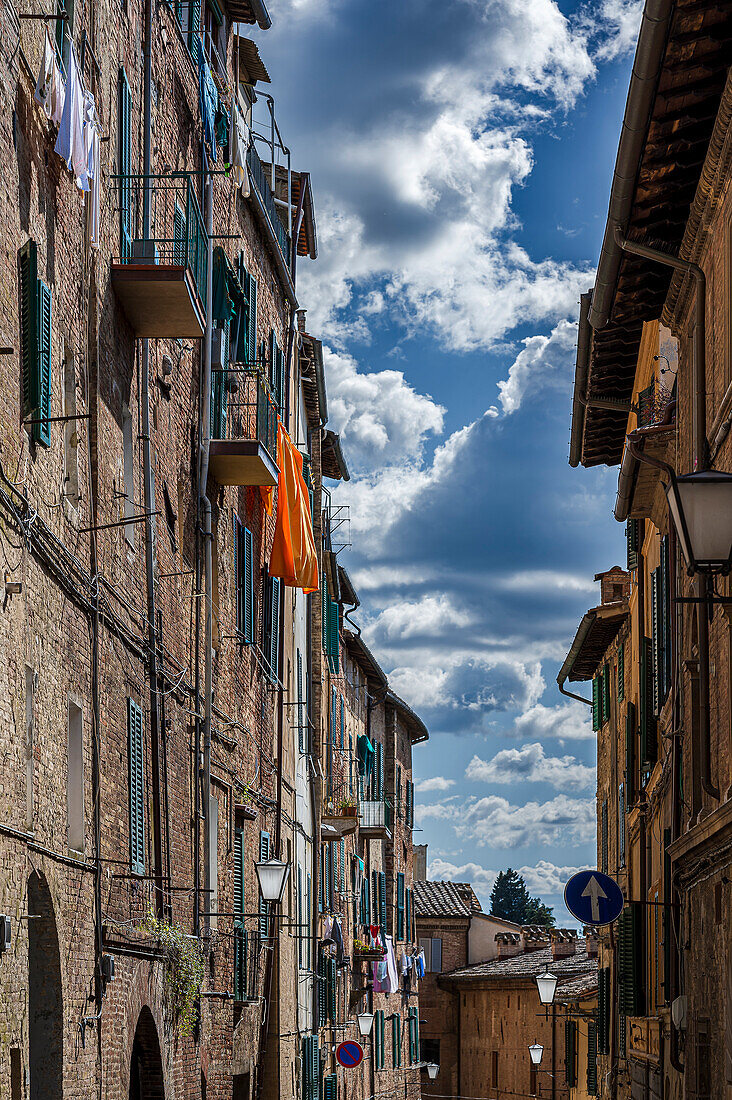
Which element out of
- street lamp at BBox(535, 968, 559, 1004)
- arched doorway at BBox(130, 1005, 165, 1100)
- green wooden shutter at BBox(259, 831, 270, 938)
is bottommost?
street lamp at BBox(535, 968, 559, 1004)

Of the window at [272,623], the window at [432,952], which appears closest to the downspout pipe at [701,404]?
the window at [272,623]

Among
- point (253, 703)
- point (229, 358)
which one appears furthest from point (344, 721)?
point (229, 358)

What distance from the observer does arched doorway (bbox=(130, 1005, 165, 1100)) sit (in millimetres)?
15109

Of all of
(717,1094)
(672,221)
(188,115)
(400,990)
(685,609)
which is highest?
(188,115)

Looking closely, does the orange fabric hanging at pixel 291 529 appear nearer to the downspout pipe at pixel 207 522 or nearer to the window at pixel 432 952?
the downspout pipe at pixel 207 522

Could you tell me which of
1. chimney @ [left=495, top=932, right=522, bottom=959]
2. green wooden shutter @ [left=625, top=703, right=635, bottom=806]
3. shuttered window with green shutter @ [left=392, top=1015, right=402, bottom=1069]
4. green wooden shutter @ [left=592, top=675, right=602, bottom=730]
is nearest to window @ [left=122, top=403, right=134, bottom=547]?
green wooden shutter @ [left=625, top=703, right=635, bottom=806]

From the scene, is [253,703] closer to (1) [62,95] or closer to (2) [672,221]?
(2) [672,221]

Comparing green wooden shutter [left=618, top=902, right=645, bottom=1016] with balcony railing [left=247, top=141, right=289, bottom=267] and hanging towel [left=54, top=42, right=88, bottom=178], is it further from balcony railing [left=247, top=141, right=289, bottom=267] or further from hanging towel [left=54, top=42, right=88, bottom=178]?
hanging towel [left=54, top=42, right=88, bottom=178]

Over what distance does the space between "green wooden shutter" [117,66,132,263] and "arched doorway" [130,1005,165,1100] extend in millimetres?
7309

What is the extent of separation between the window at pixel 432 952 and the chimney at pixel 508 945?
264 centimetres

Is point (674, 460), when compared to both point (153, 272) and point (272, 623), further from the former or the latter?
point (272, 623)

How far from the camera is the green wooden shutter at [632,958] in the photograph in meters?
20.9

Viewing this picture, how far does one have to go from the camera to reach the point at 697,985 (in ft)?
46.2

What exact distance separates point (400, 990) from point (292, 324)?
30.2m
